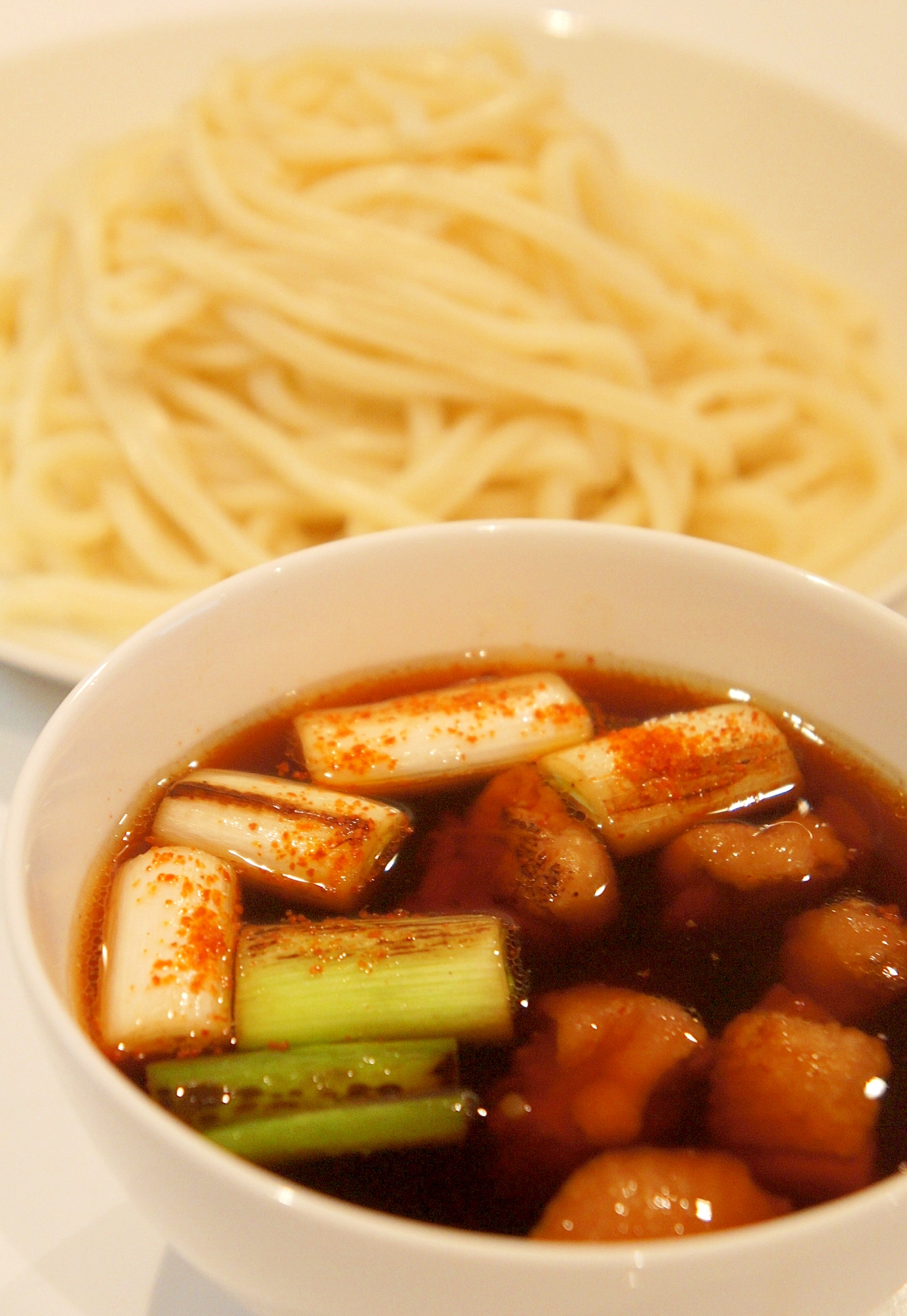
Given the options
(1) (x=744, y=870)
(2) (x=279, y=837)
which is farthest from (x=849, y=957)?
(2) (x=279, y=837)

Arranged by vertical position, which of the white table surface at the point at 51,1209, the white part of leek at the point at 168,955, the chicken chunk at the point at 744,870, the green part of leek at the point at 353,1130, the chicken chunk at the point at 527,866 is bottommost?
the white table surface at the point at 51,1209

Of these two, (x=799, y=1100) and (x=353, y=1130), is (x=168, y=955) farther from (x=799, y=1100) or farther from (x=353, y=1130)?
(x=799, y=1100)

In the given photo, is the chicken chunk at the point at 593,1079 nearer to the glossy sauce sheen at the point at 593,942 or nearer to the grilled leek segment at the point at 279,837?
the glossy sauce sheen at the point at 593,942

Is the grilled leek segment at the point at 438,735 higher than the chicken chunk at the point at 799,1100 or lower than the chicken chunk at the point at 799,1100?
lower

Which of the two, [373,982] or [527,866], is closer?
[373,982]

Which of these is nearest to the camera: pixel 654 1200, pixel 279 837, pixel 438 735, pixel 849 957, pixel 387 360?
pixel 654 1200

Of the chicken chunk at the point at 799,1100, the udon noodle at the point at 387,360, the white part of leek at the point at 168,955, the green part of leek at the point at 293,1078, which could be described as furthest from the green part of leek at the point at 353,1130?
the udon noodle at the point at 387,360

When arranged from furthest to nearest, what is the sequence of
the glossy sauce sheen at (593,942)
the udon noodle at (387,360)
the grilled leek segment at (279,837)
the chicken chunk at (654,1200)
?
the udon noodle at (387,360)
the grilled leek segment at (279,837)
the glossy sauce sheen at (593,942)
the chicken chunk at (654,1200)
